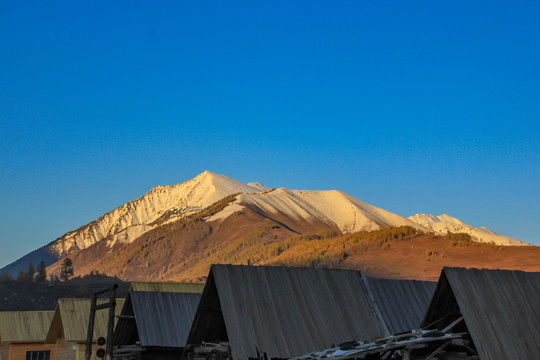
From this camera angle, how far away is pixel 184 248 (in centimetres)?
19650

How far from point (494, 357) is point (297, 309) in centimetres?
639

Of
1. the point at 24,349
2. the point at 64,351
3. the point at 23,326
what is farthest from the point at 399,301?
the point at 24,349

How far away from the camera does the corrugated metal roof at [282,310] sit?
17773mm

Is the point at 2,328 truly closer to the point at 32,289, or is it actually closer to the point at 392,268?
the point at 32,289

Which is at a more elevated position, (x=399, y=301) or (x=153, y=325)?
(x=153, y=325)

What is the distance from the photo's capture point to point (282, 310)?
749 inches

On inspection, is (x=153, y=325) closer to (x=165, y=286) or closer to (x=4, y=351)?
(x=165, y=286)

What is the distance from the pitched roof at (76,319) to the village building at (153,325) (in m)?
7.65

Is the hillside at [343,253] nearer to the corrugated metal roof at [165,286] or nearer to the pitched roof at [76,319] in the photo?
the corrugated metal roof at [165,286]

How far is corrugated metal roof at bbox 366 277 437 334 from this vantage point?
73.5 feet

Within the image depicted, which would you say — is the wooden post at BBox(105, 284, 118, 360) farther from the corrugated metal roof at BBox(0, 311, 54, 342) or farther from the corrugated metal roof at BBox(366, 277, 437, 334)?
the corrugated metal roof at BBox(0, 311, 54, 342)

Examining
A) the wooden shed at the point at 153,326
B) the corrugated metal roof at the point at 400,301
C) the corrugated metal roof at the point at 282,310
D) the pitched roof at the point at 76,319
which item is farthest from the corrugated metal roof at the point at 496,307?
the pitched roof at the point at 76,319

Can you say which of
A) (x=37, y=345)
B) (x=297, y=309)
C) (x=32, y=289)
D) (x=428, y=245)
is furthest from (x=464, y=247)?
(x=297, y=309)

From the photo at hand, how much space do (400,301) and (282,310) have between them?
661 centimetres
